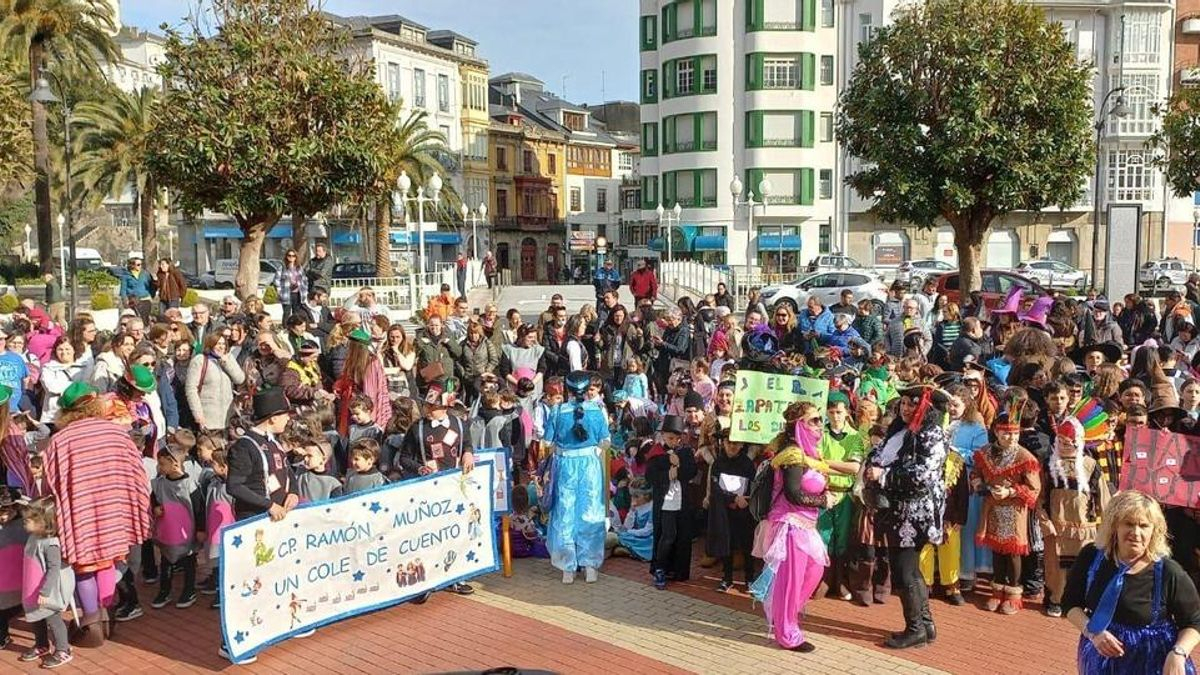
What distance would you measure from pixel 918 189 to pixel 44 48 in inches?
1027

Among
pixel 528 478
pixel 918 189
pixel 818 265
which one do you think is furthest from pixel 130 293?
pixel 818 265

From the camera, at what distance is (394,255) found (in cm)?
5809

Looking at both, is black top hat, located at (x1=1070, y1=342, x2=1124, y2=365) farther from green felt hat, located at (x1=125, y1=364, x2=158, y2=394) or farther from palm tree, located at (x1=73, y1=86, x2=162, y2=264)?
palm tree, located at (x1=73, y1=86, x2=162, y2=264)

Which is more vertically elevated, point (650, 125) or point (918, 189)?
point (650, 125)

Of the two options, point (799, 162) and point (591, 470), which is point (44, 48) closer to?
point (591, 470)

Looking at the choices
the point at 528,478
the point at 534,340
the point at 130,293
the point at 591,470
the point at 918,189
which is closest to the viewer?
the point at 591,470

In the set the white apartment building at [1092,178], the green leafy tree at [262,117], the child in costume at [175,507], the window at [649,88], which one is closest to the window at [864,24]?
the white apartment building at [1092,178]

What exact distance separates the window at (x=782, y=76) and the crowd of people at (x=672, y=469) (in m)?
41.9

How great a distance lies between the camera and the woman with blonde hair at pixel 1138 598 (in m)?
4.66

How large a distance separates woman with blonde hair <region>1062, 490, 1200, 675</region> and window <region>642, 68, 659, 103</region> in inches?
2102

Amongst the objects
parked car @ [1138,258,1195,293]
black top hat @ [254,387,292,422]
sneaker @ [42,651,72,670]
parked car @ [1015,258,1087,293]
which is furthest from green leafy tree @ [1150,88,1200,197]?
sneaker @ [42,651,72,670]

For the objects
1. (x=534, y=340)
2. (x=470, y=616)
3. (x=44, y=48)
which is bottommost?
(x=470, y=616)

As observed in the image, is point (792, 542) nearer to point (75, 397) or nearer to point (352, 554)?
point (352, 554)

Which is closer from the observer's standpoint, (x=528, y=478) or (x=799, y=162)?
(x=528, y=478)
